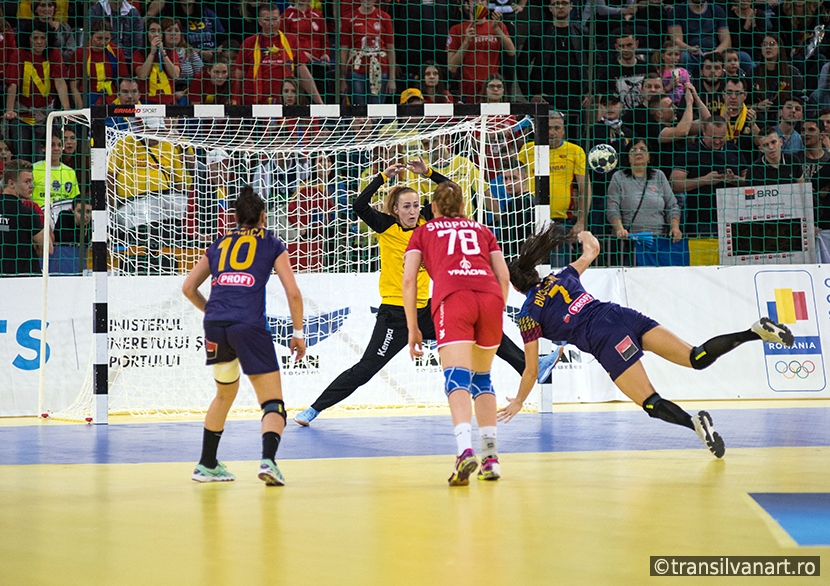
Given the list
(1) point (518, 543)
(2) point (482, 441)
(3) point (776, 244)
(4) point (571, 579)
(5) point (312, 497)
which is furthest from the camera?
(3) point (776, 244)

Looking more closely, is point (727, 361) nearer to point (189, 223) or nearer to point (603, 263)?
point (603, 263)

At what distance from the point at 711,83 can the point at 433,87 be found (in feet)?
13.4

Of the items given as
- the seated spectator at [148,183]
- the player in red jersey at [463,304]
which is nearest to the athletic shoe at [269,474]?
the player in red jersey at [463,304]

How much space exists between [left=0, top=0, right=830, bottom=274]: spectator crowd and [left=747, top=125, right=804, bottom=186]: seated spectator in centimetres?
3

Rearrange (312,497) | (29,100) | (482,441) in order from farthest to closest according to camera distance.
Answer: (29,100), (482,441), (312,497)

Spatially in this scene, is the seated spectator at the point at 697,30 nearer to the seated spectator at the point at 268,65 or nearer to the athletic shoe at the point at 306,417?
the seated spectator at the point at 268,65

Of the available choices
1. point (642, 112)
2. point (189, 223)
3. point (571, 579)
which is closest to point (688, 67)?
point (642, 112)

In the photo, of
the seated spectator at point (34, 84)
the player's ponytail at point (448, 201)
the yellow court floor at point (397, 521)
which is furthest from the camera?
the seated spectator at point (34, 84)

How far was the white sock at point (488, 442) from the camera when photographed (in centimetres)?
611

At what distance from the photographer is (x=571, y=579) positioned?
3596mm

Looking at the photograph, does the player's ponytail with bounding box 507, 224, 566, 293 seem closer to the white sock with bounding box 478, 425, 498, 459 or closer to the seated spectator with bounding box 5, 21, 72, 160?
the white sock with bounding box 478, 425, 498, 459

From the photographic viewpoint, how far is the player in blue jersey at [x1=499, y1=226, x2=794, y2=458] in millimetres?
7105

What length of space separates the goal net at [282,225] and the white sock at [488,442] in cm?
485

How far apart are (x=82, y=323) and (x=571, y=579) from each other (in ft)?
29.2
